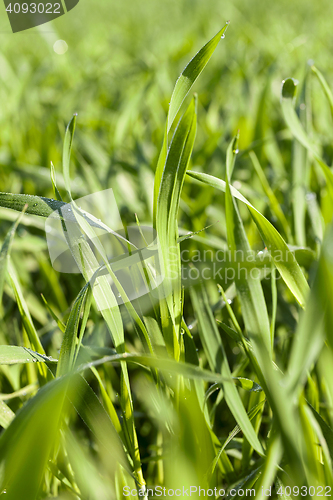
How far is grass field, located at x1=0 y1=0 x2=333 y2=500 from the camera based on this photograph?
23 centimetres

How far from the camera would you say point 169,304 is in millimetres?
276

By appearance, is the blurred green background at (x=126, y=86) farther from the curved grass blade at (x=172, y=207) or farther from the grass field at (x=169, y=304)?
the curved grass blade at (x=172, y=207)

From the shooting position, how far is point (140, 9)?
2.64 m

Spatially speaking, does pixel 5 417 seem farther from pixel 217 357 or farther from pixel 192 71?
pixel 192 71

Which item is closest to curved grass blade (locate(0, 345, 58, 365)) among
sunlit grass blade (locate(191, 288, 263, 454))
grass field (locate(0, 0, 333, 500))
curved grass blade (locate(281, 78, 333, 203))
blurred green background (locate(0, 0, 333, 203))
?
grass field (locate(0, 0, 333, 500))

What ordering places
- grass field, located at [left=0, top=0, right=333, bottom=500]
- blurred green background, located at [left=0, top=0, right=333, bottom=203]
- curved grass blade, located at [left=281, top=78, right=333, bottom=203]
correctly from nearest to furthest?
grass field, located at [left=0, top=0, right=333, bottom=500] → curved grass blade, located at [left=281, top=78, right=333, bottom=203] → blurred green background, located at [left=0, top=0, right=333, bottom=203]

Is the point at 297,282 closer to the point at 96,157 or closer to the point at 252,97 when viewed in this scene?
the point at 96,157

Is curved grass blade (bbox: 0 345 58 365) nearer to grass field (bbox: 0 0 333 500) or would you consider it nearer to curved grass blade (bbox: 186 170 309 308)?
grass field (bbox: 0 0 333 500)

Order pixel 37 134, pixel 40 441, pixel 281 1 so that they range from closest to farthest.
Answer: pixel 40 441 → pixel 37 134 → pixel 281 1

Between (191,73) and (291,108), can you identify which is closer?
(191,73)

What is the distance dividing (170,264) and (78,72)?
4.01 ft

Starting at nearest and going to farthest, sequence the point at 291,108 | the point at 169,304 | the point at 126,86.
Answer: the point at 169,304 → the point at 291,108 → the point at 126,86

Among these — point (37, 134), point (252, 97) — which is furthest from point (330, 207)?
point (37, 134)

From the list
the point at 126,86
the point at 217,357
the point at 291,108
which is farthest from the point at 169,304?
the point at 126,86
